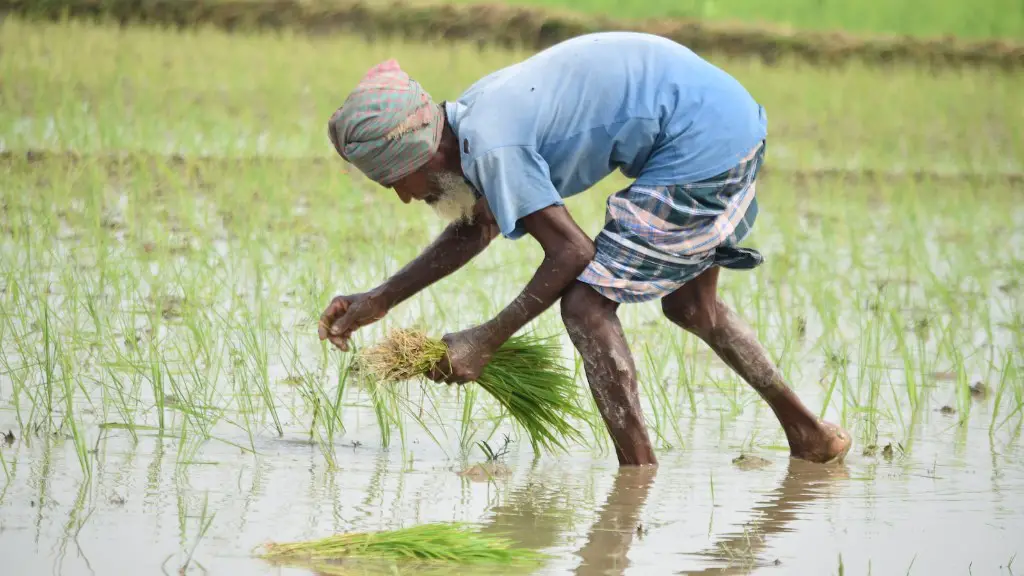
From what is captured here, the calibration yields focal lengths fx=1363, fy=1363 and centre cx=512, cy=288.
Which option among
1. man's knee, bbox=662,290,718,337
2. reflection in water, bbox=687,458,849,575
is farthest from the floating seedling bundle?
man's knee, bbox=662,290,718,337

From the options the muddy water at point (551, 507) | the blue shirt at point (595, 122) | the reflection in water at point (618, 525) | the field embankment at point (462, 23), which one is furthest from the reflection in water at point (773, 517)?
the field embankment at point (462, 23)

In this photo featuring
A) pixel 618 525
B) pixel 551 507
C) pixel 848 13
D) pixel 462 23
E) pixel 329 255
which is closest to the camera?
pixel 618 525

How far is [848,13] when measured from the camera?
36.3 ft

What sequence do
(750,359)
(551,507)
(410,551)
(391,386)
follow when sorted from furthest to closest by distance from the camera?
(750,359) → (391,386) → (551,507) → (410,551)

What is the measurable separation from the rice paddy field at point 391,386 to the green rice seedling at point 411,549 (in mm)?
20

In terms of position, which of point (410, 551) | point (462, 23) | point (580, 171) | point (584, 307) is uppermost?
point (462, 23)

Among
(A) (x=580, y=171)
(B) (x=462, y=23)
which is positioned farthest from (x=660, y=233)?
(B) (x=462, y=23)

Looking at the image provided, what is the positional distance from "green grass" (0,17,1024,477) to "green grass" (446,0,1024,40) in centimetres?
92

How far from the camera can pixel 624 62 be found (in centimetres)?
284

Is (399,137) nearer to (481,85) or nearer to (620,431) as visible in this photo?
(481,85)

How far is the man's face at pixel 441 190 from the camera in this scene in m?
2.83

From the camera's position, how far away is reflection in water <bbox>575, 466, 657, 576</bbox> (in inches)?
93.4

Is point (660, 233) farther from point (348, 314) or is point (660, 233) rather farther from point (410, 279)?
point (348, 314)

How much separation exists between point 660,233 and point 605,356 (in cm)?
29
